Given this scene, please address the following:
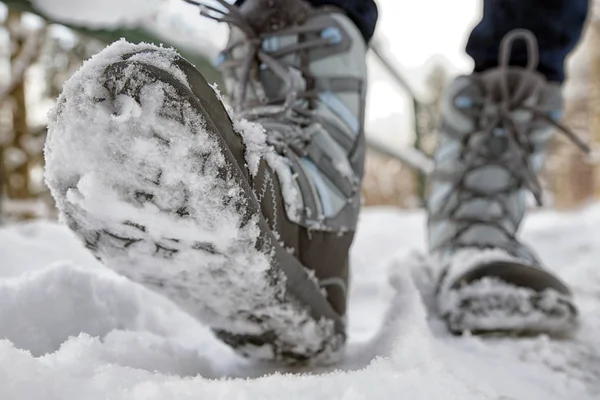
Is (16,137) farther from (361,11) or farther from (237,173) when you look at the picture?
(237,173)

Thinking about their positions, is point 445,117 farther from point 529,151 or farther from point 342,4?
point 342,4

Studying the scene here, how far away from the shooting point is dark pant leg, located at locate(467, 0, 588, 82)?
0.98 metres

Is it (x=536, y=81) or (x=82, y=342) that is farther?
(x=536, y=81)

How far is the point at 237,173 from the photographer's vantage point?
0.37m

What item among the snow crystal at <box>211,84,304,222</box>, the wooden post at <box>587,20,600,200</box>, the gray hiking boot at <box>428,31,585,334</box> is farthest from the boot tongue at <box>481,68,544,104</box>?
the wooden post at <box>587,20,600,200</box>

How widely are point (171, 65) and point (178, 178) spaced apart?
8cm

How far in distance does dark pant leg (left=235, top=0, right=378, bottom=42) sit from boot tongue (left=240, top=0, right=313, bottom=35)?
0.07 m

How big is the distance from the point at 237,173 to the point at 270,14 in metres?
0.33

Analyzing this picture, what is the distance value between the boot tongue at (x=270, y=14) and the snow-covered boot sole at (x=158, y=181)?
0.28 meters

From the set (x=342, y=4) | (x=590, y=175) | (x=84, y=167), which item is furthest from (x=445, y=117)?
(x=590, y=175)

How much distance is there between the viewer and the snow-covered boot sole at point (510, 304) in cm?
67

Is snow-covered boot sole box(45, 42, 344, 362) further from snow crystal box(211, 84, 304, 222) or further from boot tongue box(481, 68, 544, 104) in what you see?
boot tongue box(481, 68, 544, 104)

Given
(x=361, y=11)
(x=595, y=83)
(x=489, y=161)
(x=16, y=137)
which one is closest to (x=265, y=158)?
(x=361, y=11)

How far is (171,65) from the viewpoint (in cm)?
34
